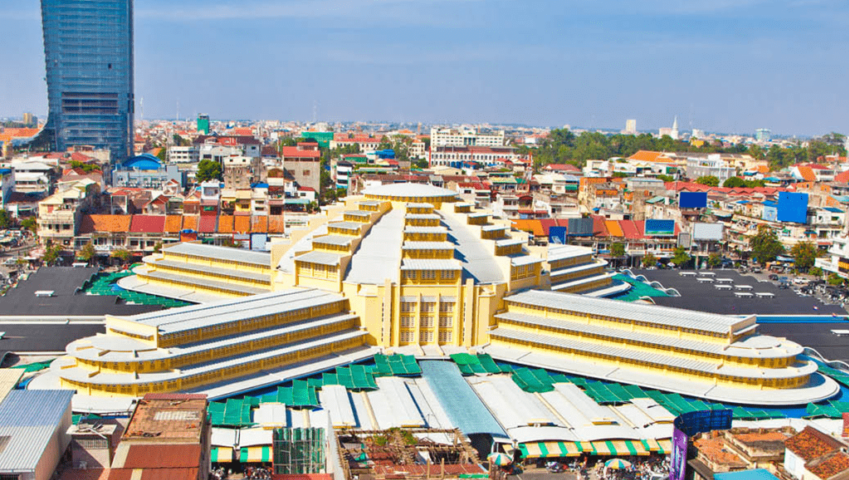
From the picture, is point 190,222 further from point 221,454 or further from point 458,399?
point 221,454

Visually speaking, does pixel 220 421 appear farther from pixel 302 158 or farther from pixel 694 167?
pixel 694 167

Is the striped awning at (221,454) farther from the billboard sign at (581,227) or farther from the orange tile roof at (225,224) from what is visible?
the billboard sign at (581,227)

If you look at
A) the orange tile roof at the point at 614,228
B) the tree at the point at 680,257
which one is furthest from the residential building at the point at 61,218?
the tree at the point at 680,257

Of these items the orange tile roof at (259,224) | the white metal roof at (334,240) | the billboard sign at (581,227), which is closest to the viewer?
the white metal roof at (334,240)

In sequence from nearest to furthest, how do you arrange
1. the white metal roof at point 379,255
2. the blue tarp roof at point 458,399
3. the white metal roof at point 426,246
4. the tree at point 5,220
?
the blue tarp roof at point 458,399
the white metal roof at point 379,255
the white metal roof at point 426,246
the tree at point 5,220

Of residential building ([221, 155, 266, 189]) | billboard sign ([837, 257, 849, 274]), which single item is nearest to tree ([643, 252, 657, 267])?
billboard sign ([837, 257, 849, 274])

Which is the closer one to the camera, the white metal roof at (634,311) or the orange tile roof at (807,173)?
the white metal roof at (634,311)

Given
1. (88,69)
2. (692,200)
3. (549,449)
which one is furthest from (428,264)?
(88,69)

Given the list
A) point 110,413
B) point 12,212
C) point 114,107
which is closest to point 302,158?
point 12,212

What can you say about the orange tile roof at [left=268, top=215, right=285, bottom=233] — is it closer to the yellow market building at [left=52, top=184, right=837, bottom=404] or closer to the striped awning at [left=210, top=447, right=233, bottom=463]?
the yellow market building at [left=52, top=184, right=837, bottom=404]
